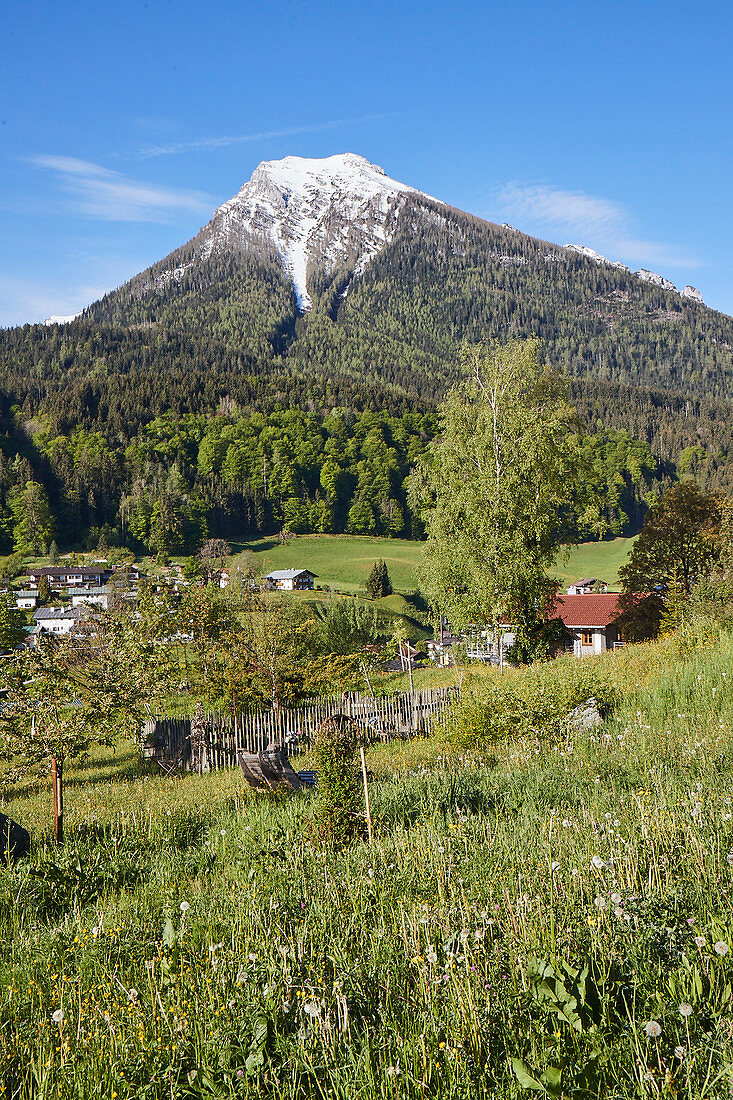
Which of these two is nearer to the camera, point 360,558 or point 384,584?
point 384,584

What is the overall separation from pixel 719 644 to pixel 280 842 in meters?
10.5

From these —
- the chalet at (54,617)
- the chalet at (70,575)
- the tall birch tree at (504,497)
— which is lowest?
the chalet at (54,617)

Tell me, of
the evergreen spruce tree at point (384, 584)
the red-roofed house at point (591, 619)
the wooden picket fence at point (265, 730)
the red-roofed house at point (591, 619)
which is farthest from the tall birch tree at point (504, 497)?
the evergreen spruce tree at point (384, 584)

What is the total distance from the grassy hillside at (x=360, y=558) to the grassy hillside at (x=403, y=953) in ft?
231

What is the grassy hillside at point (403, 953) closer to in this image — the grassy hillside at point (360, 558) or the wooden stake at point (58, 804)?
the wooden stake at point (58, 804)

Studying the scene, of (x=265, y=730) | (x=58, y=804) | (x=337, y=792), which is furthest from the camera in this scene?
(x=265, y=730)

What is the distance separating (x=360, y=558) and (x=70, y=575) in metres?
40.5

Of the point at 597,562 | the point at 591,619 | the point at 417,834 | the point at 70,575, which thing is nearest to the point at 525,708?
the point at 417,834

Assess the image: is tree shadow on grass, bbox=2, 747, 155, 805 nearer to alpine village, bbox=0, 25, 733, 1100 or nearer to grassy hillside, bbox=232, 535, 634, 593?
alpine village, bbox=0, 25, 733, 1100

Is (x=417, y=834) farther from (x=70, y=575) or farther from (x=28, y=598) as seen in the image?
(x=70, y=575)

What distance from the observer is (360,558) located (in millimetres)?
99812

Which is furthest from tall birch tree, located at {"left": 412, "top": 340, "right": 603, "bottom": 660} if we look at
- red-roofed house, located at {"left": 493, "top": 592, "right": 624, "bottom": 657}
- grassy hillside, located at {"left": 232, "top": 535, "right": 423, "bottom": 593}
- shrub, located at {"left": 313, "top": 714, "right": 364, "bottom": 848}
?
grassy hillside, located at {"left": 232, "top": 535, "right": 423, "bottom": 593}

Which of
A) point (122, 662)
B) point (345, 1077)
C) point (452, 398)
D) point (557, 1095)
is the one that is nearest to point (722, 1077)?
point (557, 1095)

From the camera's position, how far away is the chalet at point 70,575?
9219 centimetres
